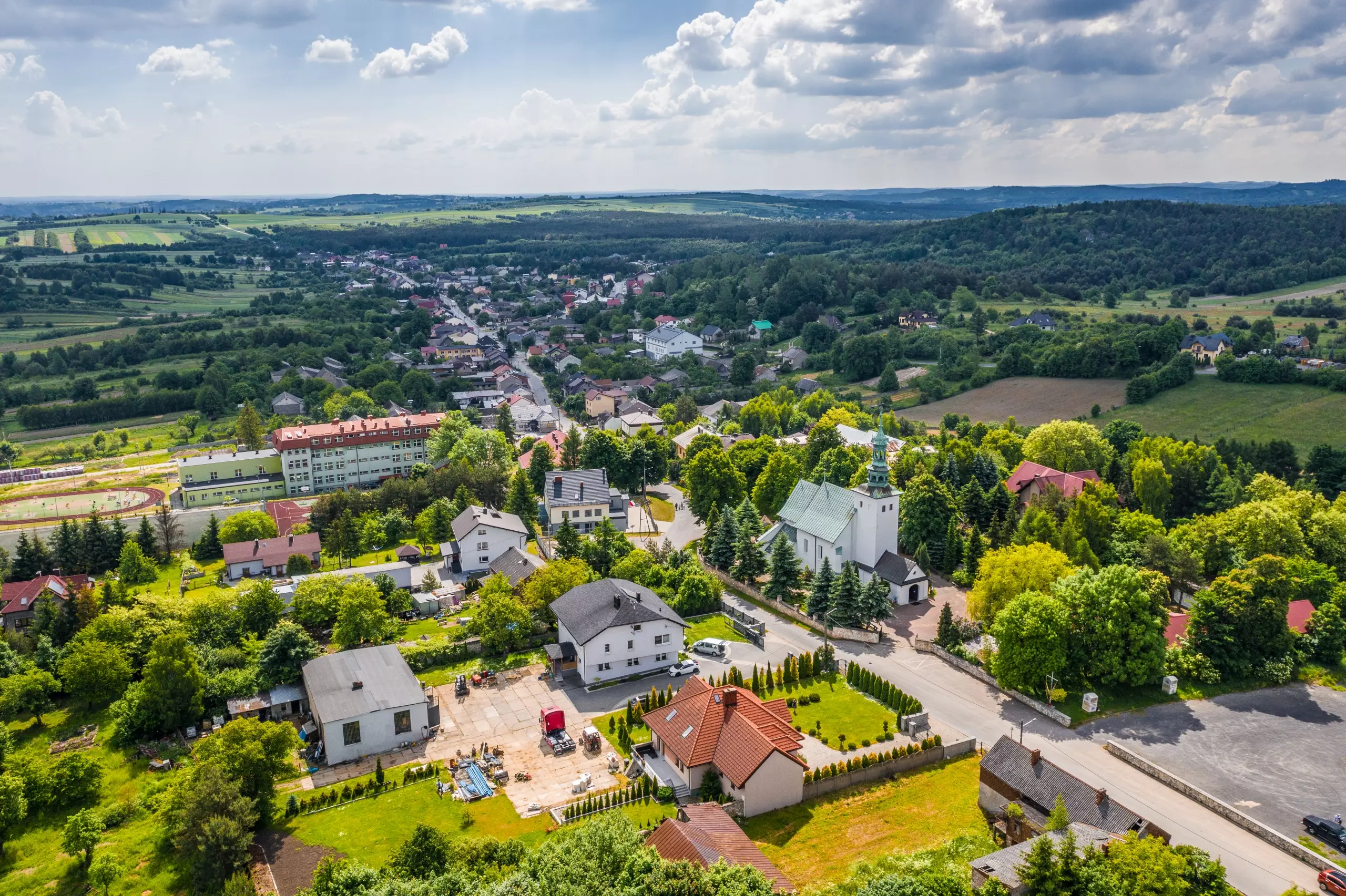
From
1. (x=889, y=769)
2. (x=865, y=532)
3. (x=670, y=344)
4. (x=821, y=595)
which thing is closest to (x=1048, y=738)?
(x=889, y=769)

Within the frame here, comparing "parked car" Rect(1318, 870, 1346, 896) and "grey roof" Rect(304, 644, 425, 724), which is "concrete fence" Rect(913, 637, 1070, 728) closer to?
"parked car" Rect(1318, 870, 1346, 896)

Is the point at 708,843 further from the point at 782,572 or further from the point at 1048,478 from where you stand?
the point at 1048,478

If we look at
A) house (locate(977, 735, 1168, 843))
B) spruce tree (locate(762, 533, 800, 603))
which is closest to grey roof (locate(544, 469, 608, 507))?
spruce tree (locate(762, 533, 800, 603))

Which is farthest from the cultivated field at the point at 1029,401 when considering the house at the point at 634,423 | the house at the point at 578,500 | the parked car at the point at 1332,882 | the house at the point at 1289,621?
the parked car at the point at 1332,882

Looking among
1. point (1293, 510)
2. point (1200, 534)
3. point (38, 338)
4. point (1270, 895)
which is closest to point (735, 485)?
point (1200, 534)

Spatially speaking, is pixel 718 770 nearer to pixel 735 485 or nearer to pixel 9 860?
pixel 9 860

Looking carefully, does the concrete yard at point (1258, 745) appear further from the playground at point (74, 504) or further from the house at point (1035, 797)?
the playground at point (74, 504)
